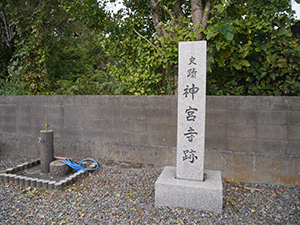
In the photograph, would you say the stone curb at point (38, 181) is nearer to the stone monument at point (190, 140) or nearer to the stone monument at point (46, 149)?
the stone monument at point (46, 149)

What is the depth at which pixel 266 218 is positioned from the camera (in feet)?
8.80

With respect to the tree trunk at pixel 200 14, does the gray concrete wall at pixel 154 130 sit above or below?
below

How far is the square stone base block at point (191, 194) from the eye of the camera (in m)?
2.73

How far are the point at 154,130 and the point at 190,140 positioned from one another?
1.26 metres

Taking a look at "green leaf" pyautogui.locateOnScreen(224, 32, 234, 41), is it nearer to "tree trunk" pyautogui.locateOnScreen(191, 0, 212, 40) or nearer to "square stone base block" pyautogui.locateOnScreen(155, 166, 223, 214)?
"tree trunk" pyautogui.locateOnScreen(191, 0, 212, 40)

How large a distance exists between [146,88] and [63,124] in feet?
6.53

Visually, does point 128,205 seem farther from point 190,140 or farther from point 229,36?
point 229,36

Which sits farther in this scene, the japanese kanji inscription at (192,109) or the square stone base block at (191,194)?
the japanese kanji inscription at (192,109)

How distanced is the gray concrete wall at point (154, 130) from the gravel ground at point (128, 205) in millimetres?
401

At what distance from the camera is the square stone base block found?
8.95 ft

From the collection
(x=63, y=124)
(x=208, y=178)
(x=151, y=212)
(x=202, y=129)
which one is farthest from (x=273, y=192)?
(x=63, y=124)

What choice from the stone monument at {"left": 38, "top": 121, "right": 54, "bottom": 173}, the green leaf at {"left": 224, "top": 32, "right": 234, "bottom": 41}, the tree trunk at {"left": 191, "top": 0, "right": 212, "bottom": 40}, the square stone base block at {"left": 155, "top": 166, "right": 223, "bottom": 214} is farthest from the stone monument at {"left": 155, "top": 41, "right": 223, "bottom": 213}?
the stone monument at {"left": 38, "top": 121, "right": 54, "bottom": 173}

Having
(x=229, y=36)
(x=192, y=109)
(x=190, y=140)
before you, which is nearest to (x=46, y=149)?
(x=190, y=140)

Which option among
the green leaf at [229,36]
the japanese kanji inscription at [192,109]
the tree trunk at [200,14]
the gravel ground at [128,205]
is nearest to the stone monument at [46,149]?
the gravel ground at [128,205]
